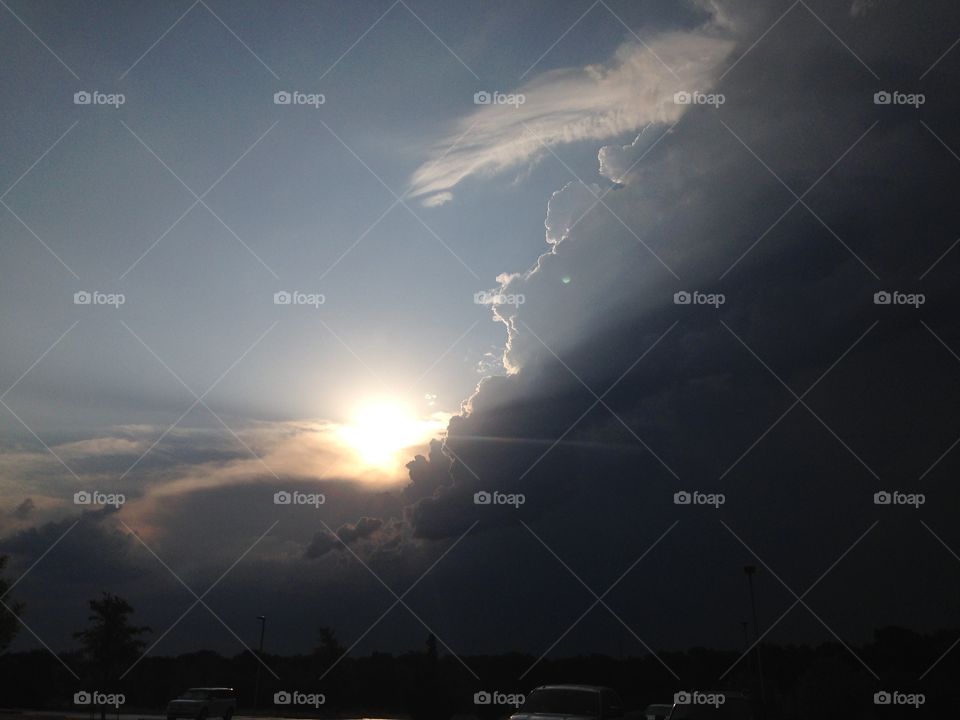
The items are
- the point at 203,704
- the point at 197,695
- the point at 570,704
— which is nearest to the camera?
the point at 570,704

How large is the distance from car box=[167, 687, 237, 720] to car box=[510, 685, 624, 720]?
78.6 feet

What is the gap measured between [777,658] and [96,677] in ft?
175

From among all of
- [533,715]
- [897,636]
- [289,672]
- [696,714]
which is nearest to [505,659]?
[289,672]

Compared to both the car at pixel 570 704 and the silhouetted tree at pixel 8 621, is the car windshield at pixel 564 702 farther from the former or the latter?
the silhouetted tree at pixel 8 621

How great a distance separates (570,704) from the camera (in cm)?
1417

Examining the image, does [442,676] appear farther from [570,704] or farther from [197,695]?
[570,704]

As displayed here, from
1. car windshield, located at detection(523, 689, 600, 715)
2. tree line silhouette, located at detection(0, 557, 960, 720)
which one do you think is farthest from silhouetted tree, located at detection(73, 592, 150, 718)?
car windshield, located at detection(523, 689, 600, 715)

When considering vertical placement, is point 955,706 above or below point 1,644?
below

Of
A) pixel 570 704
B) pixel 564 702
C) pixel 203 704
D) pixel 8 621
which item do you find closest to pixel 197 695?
pixel 203 704

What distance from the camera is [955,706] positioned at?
29953 mm

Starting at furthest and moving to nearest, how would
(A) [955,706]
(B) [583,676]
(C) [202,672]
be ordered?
1. (C) [202,672]
2. (B) [583,676]
3. (A) [955,706]

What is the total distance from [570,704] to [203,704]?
25049mm

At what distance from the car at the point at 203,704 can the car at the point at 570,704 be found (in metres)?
23.9

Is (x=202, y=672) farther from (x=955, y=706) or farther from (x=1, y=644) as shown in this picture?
(x=955, y=706)
